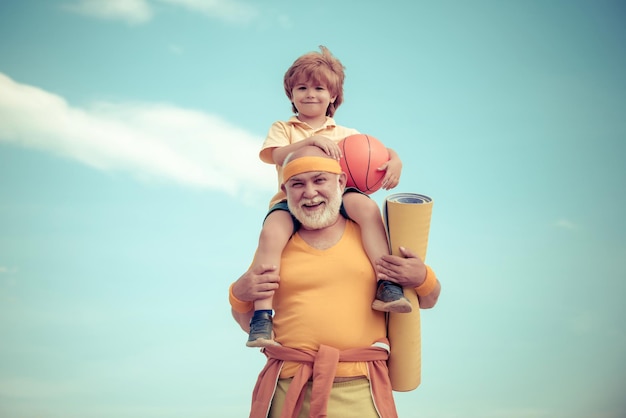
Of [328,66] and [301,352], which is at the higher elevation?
[328,66]

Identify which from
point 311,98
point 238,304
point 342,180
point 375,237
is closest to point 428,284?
point 375,237

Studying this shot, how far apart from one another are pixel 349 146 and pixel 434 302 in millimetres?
1359

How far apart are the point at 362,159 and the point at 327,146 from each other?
0.41 metres

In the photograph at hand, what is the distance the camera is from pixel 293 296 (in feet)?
15.5

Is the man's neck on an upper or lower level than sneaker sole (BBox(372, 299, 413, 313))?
upper

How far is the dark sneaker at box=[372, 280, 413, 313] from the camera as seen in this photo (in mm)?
4450

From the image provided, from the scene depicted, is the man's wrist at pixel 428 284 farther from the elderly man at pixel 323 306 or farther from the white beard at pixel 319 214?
the white beard at pixel 319 214

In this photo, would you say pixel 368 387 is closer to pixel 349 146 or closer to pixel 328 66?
pixel 349 146

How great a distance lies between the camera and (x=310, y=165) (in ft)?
15.5

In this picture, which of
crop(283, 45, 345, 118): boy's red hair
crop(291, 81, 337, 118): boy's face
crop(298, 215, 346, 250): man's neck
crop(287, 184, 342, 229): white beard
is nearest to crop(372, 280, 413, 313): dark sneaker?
crop(298, 215, 346, 250): man's neck

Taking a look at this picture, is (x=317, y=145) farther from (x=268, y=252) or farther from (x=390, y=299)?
(x=390, y=299)

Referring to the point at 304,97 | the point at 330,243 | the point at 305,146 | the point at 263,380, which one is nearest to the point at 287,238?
the point at 330,243

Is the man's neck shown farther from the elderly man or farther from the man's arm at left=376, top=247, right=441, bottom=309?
the man's arm at left=376, top=247, right=441, bottom=309

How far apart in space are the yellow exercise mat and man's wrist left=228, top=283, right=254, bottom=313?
105 centimetres
